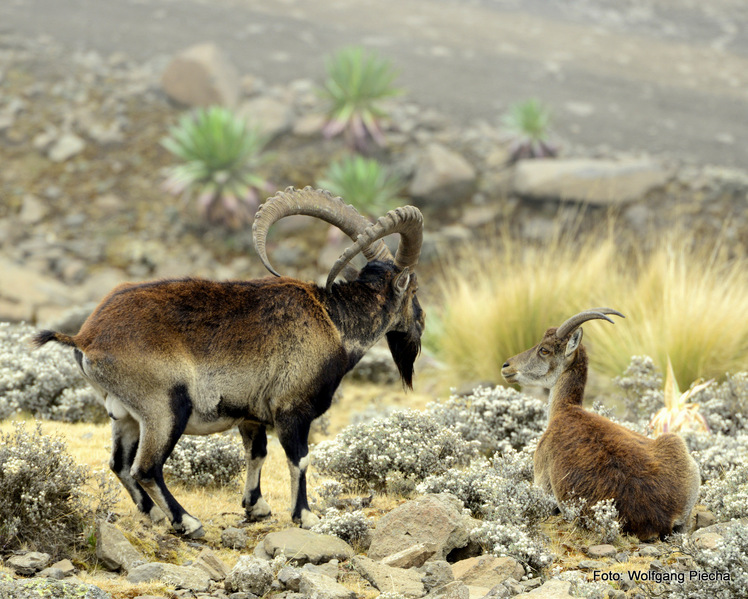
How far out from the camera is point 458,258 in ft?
53.0

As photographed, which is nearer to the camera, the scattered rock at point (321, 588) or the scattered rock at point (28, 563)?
the scattered rock at point (321, 588)

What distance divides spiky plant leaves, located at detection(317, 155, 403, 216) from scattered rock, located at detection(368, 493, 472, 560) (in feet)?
33.9

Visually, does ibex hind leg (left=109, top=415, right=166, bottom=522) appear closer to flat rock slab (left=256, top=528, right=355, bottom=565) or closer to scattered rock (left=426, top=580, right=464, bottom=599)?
flat rock slab (left=256, top=528, right=355, bottom=565)

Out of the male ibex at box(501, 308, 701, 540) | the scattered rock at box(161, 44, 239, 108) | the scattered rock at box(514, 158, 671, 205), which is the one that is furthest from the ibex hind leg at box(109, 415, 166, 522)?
the scattered rock at box(161, 44, 239, 108)

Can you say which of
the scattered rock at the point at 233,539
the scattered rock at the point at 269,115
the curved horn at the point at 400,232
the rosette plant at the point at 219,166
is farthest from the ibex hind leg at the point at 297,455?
the scattered rock at the point at 269,115

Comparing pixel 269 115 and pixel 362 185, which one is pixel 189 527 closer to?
pixel 362 185

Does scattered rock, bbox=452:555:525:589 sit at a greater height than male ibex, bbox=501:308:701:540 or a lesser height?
lesser

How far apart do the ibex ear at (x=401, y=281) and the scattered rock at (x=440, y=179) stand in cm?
1056

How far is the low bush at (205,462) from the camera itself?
723cm

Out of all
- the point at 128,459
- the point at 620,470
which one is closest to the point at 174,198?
the point at 128,459

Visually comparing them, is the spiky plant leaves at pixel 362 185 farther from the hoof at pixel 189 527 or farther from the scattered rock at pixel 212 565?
the scattered rock at pixel 212 565

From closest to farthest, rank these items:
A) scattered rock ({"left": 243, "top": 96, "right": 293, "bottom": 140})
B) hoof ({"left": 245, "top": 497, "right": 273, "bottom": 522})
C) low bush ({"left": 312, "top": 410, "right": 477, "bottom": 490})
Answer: hoof ({"left": 245, "top": 497, "right": 273, "bottom": 522}), low bush ({"left": 312, "top": 410, "right": 477, "bottom": 490}), scattered rock ({"left": 243, "top": 96, "right": 293, "bottom": 140})

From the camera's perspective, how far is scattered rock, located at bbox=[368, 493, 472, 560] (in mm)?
5691

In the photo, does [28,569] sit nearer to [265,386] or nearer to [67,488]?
[67,488]
